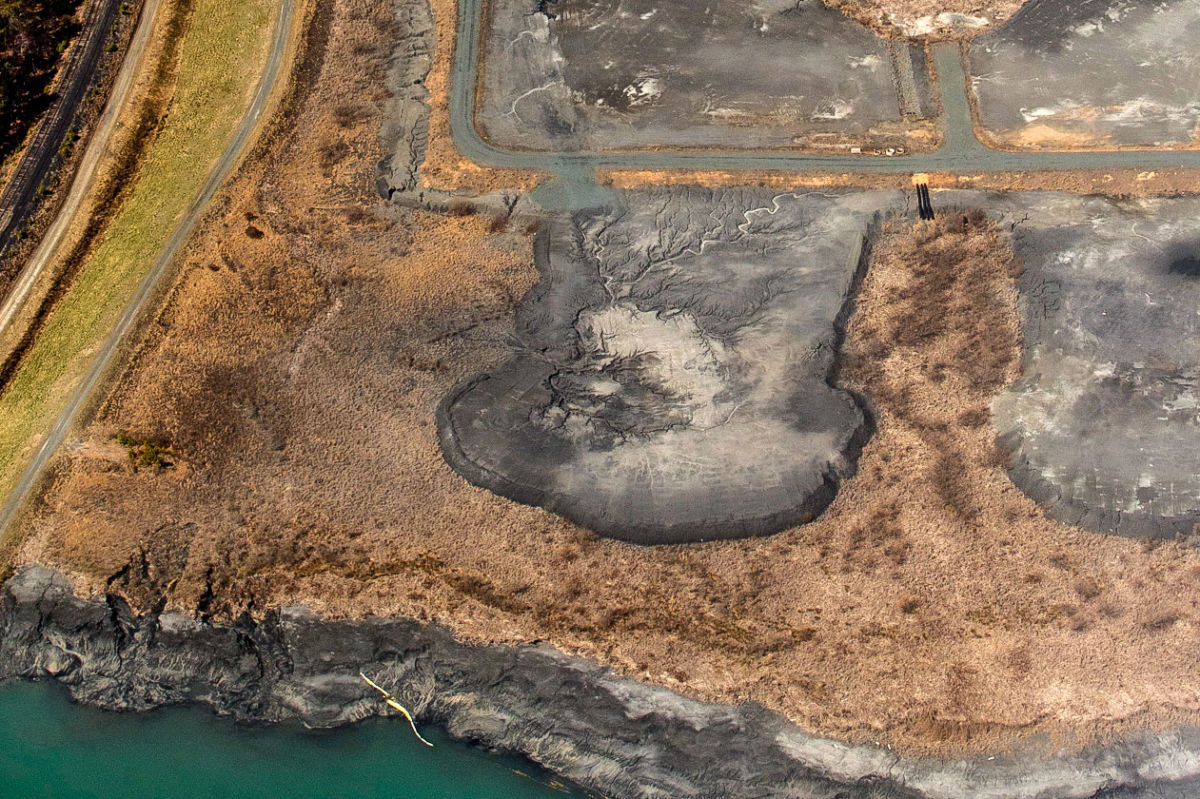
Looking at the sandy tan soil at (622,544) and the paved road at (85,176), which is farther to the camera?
the paved road at (85,176)

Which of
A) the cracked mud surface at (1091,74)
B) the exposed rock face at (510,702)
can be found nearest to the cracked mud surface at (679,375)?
the exposed rock face at (510,702)

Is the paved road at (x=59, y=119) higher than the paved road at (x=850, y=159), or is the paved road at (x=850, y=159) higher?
the paved road at (x=59, y=119)

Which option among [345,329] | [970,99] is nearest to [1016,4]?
[970,99]

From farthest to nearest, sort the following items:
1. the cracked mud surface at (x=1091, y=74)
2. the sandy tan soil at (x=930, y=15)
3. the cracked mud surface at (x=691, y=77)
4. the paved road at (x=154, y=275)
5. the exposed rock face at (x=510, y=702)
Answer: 1. the sandy tan soil at (x=930, y=15)
2. the cracked mud surface at (x=691, y=77)
3. the cracked mud surface at (x=1091, y=74)
4. the paved road at (x=154, y=275)
5. the exposed rock face at (x=510, y=702)

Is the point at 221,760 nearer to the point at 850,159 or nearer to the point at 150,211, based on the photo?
the point at 150,211

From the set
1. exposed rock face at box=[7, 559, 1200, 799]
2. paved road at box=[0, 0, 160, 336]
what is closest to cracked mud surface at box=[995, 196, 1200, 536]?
exposed rock face at box=[7, 559, 1200, 799]

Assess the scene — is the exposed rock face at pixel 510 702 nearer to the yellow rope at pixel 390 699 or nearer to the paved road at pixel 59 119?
the yellow rope at pixel 390 699
